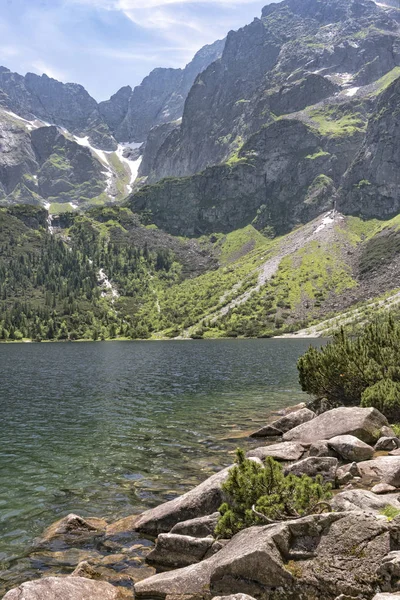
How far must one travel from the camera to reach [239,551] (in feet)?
40.2

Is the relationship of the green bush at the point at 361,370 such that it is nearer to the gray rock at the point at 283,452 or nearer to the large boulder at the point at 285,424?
the large boulder at the point at 285,424

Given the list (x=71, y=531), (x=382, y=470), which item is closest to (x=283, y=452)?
(x=382, y=470)

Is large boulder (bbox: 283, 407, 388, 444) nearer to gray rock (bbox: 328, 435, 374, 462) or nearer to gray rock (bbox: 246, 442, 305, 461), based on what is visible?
gray rock (bbox: 246, 442, 305, 461)

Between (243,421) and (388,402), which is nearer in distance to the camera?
(388,402)

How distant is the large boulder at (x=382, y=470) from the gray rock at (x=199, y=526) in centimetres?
739

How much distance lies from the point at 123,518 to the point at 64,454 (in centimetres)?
1268

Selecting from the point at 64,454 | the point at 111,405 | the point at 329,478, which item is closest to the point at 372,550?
the point at 329,478

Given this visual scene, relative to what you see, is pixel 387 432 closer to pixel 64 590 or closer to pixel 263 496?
pixel 263 496

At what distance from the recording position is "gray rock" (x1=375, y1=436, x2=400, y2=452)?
2472 cm

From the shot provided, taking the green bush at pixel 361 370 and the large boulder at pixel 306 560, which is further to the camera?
the green bush at pixel 361 370

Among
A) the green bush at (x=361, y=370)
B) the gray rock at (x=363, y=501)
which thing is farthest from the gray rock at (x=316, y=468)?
the green bush at (x=361, y=370)

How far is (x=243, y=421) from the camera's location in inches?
1623

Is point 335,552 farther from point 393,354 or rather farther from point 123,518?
point 393,354

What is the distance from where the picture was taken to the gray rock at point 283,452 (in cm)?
2494
